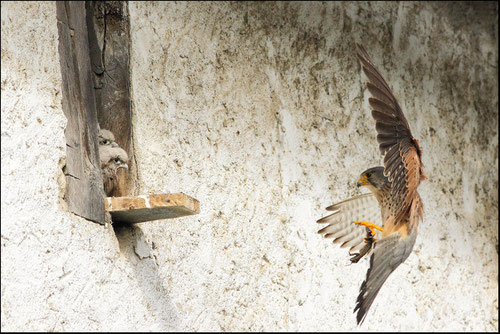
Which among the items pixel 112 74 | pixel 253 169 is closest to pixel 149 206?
pixel 112 74

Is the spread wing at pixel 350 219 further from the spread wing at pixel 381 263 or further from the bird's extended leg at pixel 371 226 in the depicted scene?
Result: the spread wing at pixel 381 263

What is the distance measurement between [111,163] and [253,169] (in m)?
0.80

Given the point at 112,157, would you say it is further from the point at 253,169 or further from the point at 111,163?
the point at 253,169

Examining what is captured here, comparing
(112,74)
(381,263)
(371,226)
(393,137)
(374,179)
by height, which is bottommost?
(381,263)

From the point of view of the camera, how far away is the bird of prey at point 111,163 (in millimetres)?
2455

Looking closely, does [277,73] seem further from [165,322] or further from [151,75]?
[165,322]

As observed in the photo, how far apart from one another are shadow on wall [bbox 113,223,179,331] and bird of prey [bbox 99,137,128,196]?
0.14 m

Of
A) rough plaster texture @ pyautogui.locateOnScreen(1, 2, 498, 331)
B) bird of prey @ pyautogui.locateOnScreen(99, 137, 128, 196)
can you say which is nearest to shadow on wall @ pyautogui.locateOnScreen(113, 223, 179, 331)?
rough plaster texture @ pyautogui.locateOnScreen(1, 2, 498, 331)

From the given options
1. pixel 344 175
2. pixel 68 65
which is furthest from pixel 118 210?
pixel 344 175

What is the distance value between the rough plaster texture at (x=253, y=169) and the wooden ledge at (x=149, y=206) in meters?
0.07

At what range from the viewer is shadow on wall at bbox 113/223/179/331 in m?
2.45

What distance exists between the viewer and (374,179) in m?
3.15

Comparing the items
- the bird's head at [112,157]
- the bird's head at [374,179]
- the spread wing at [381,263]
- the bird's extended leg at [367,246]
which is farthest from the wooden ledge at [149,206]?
the bird's head at [374,179]

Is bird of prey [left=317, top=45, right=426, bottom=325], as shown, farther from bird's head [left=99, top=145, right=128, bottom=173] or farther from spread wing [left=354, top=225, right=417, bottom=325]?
bird's head [left=99, top=145, right=128, bottom=173]
